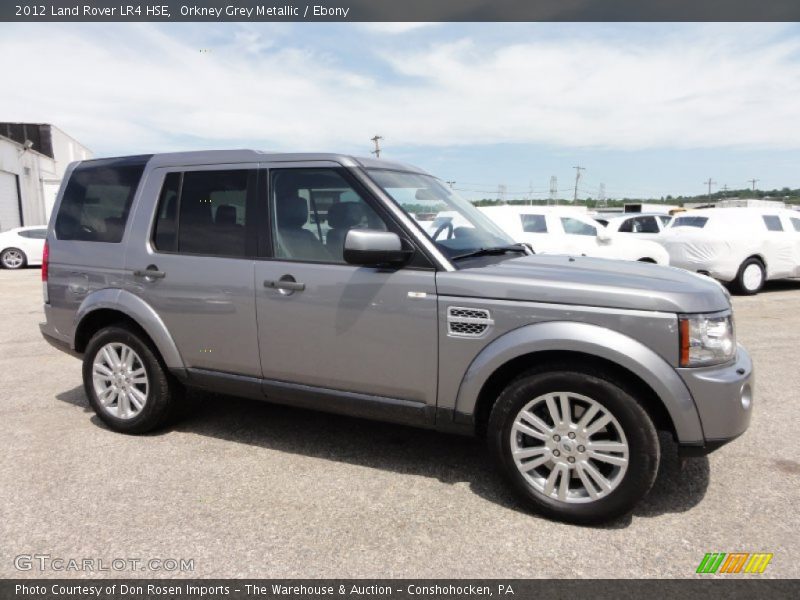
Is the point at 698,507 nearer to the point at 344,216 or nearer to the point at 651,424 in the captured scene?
the point at 651,424

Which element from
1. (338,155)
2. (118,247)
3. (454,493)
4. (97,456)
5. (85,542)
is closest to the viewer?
(85,542)

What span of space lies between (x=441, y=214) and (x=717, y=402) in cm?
193

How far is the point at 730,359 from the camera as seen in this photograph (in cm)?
296

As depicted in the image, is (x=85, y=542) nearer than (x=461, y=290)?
Yes

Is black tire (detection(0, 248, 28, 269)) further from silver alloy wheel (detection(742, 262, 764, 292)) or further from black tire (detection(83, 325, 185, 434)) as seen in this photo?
silver alloy wheel (detection(742, 262, 764, 292))

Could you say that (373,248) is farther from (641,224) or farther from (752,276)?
(641,224)

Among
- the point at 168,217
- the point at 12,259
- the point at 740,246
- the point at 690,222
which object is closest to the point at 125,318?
the point at 168,217

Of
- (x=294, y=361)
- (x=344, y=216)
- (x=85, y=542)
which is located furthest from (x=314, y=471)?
(x=344, y=216)

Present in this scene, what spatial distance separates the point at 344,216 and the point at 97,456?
234cm


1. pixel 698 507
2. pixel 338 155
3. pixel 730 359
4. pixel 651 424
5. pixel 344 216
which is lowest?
pixel 698 507

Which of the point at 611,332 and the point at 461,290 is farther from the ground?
the point at 461,290

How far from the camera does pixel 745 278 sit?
11.6 m

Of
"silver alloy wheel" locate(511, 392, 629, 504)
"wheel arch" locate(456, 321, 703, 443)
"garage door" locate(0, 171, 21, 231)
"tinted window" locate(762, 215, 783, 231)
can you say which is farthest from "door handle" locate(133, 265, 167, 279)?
"garage door" locate(0, 171, 21, 231)

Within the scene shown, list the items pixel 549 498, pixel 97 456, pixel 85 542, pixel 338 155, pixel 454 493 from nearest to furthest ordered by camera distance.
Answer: pixel 85 542 < pixel 549 498 < pixel 454 493 < pixel 338 155 < pixel 97 456
